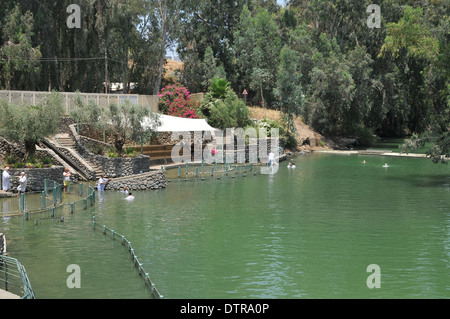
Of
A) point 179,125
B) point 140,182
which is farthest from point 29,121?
point 179,125

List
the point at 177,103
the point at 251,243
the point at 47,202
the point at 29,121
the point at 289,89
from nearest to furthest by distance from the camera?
the point at 251,243 → the point at 47,202 → the point at 29,121 → the point at 177,103 → the point at 289,89

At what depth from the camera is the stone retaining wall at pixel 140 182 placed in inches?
1414

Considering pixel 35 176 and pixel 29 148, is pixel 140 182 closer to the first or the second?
pixel 35 176

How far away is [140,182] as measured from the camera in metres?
36.6

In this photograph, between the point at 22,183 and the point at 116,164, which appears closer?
the point at 22,183

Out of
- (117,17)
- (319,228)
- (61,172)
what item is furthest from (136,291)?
(117,17)

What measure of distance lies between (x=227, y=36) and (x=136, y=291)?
62.4 m

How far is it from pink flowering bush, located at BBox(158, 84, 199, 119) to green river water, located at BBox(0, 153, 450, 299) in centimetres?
1933

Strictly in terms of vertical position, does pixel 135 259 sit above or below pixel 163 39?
below

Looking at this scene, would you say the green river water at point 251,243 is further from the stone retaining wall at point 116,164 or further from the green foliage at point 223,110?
the green foliage at point 223,110

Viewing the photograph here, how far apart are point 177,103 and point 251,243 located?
36.2 metres

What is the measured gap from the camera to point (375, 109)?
78.5 meters

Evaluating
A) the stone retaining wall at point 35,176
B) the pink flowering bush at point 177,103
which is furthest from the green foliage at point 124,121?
the pink flowering bush at point 177,103

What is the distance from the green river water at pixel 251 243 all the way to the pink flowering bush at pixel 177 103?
19326mm
